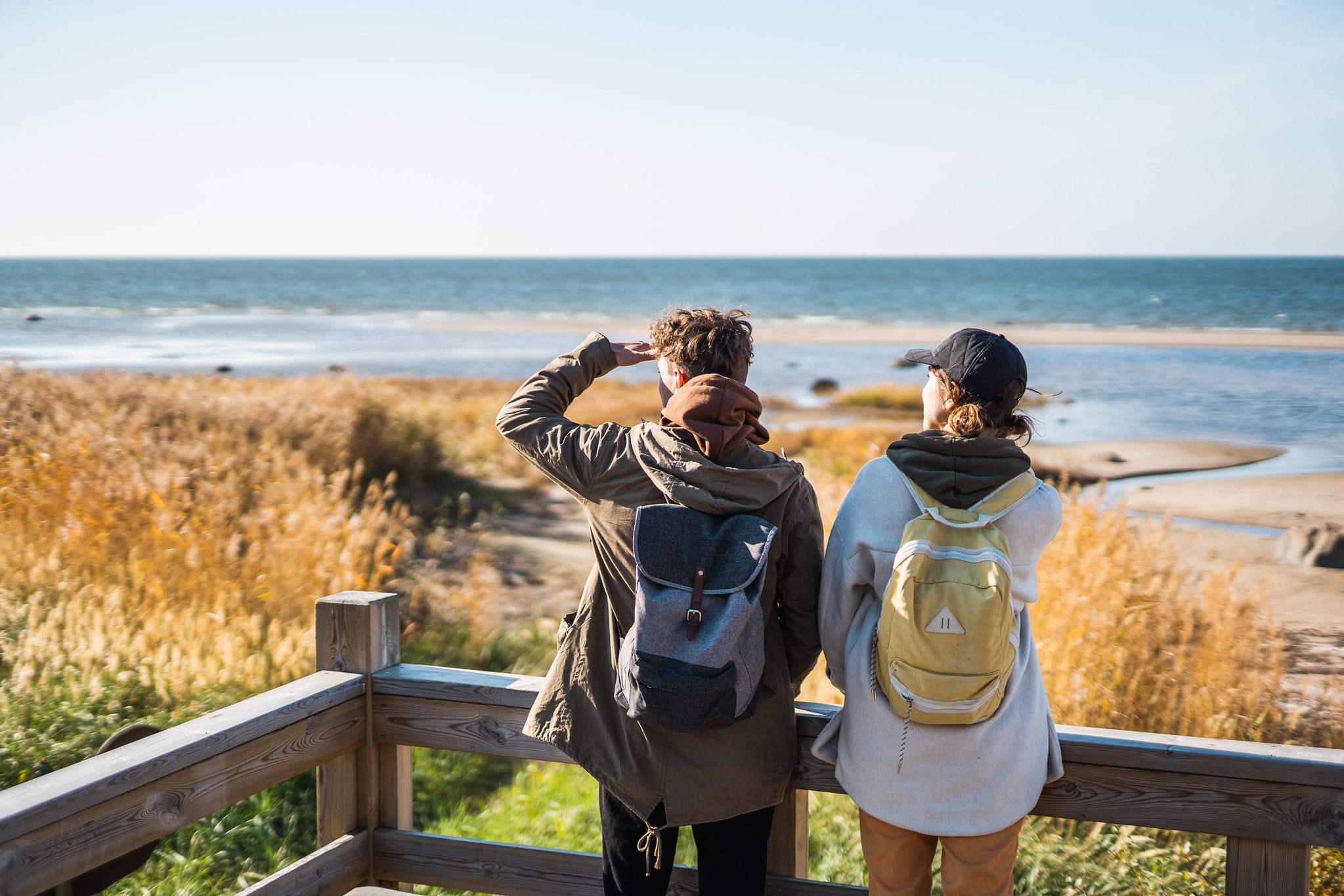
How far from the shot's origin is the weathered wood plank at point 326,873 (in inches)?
87.5

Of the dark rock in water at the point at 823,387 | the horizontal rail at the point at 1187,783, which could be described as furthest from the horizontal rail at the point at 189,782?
the dark rock in water at the point at 823,387

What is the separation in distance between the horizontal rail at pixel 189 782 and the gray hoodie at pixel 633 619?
619 millimetres

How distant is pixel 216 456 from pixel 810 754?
5.76 m

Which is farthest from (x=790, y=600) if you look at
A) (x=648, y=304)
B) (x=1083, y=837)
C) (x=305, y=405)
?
(x=648, y=304)

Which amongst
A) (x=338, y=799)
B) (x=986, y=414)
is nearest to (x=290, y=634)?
(x=338, y=799)

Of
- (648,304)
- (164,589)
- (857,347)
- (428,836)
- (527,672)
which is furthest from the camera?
(648,304)

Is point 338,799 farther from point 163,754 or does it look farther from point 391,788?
point 163,754

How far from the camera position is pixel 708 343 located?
1960 mm

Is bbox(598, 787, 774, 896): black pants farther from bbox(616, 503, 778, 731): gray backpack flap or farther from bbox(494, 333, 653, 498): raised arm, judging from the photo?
bbox(494, 333, 653, 498): raised arm

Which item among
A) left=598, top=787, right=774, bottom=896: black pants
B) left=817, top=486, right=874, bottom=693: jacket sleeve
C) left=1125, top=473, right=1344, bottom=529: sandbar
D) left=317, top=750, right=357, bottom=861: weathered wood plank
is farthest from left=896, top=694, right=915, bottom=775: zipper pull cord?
left=1125, top=473, right=1344, bottom=529: sandbar

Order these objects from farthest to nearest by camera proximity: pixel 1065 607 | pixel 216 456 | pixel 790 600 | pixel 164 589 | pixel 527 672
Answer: pixel 216 456
pixel 527 672
pixel 164 589
pixel 1065 607
pixel 790 600

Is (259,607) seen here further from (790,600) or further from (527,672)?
(790,600)

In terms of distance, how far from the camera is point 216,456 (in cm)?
669

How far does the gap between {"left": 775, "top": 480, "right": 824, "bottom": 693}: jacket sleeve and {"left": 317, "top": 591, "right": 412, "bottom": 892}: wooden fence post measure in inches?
42.7
